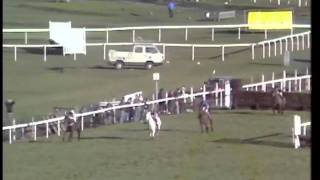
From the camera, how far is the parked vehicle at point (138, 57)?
25.0m

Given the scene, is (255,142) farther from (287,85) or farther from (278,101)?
(287,85)

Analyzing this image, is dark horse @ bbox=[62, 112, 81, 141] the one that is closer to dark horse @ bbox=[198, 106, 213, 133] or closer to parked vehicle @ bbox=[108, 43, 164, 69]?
dark horse @ bbox=[198, 106, 213, 133]

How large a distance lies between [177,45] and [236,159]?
59.4ft

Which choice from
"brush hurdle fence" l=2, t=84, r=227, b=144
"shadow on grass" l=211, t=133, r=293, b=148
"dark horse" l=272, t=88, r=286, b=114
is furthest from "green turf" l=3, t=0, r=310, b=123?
"shadow on grass" l=211, t=133, r=293, b=148

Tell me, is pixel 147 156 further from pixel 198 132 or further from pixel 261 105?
pixel 261 105

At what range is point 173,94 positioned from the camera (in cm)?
1783

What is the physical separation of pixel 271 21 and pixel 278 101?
14374 millimetres

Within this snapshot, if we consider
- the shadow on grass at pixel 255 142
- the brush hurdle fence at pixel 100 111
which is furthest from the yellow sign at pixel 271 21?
the shadow on grass at pixel 255 142

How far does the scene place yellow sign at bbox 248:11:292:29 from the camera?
3089cm

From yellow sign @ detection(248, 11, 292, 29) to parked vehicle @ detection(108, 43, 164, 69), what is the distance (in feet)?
22.1

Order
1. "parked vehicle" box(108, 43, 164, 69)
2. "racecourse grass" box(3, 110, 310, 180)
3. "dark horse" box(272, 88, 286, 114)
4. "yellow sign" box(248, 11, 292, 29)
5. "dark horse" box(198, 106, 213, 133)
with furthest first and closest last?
"yellow sign" box(248, 11, 292, 29) < "parked vehicle" box(108, 43, 164, 69) < "dark horse" box(272, 88, 286, 114) < "dark horse" box(198, 106, 213, 133) < "racecourse grass" box(3, 110, 310, 180)

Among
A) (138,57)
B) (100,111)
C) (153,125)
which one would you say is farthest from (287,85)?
(153,125)

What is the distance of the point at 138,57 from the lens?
1005 inches

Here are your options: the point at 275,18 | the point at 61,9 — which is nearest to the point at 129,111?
the point at 275,18
